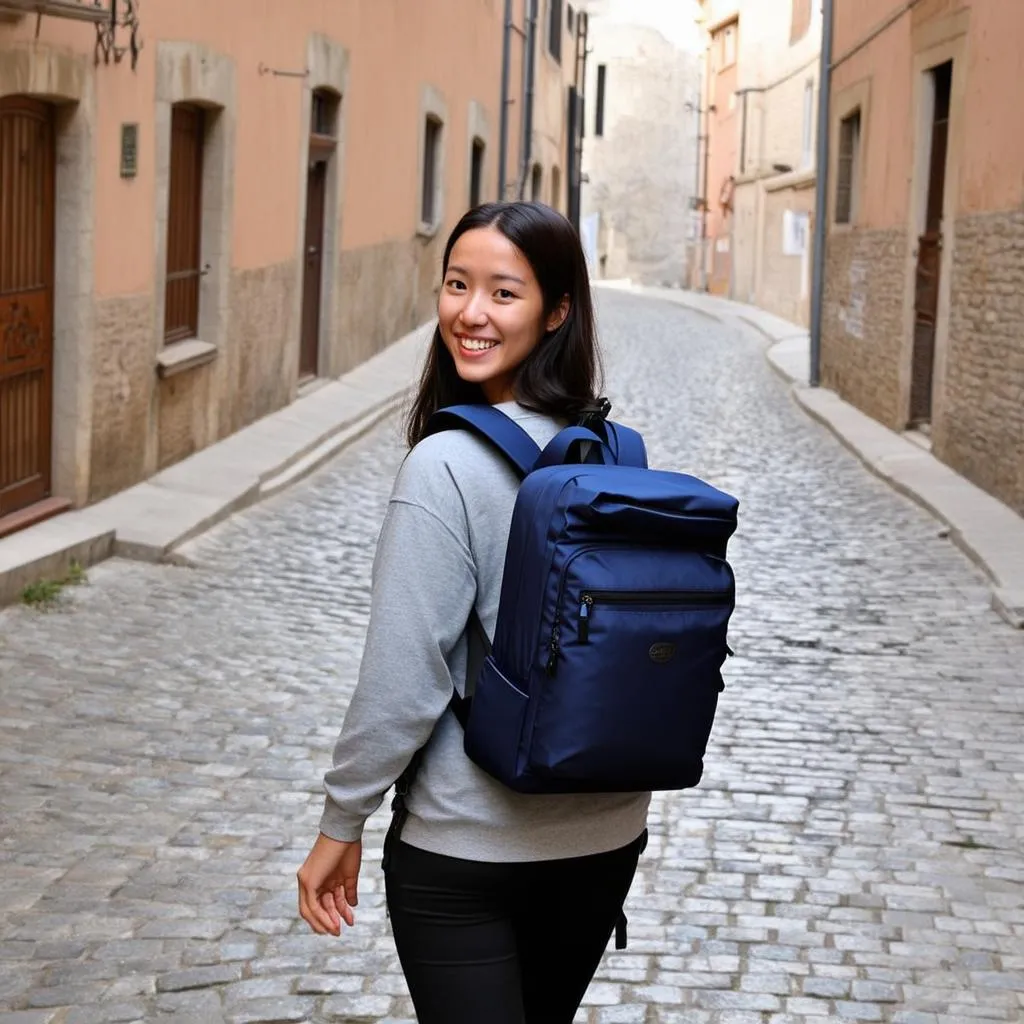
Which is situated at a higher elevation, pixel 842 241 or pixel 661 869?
pixel 842 241

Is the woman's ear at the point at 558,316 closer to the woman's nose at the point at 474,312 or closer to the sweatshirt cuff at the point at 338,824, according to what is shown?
the woman's nose at the point at 474,312

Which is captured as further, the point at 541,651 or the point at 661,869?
the point at 661,869

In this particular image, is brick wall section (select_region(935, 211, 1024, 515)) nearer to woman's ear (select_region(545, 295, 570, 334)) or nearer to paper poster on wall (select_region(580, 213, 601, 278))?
woman's ear (select_region(545, 295, 570, 334))

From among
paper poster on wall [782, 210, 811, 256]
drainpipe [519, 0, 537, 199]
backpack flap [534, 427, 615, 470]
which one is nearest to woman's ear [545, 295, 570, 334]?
backpack flap [534, 427, 615, 470]

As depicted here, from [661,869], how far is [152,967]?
147 centimetres

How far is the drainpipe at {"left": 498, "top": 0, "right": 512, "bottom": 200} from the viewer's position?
80.4 feet

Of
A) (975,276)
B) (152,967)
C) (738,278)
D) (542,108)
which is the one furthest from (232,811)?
(738,278)

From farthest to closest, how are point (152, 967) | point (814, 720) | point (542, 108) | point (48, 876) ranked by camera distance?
point (542, 108)
point (814, 720)
point (48, 876)
point (152, 967)

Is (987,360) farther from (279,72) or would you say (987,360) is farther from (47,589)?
(47,589)

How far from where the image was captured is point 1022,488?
10602 millimetres

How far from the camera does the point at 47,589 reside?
7.79 metres

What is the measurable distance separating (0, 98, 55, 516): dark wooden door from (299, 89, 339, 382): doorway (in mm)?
5895

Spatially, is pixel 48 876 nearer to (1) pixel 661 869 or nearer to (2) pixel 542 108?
(1) pixel 661 869

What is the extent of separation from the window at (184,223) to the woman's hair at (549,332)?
8797 mm
